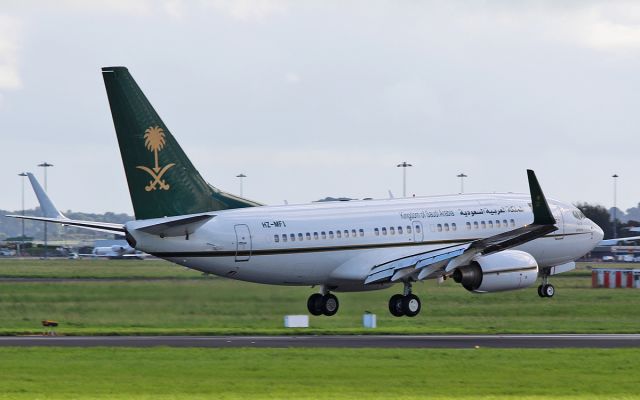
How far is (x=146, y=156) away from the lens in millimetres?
51156

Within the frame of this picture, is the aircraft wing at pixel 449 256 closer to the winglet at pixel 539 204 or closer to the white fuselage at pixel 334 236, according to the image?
the winglet at pixel 539 204

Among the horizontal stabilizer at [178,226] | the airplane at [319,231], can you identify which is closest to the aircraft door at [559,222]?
the airplane at [319,231]

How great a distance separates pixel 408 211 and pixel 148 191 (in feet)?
41.7

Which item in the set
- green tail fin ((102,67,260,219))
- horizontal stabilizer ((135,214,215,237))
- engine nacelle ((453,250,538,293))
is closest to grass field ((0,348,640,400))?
horizontal stabilizer ((135,214,215,237))

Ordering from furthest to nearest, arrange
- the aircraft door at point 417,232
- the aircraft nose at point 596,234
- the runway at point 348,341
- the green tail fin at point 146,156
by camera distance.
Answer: the aircraft nose at point 596,234 → the aircraft door at point 417,232 → the green tail fin at point 146,156 → the runway at point 348,341

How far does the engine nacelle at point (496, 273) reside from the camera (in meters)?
55.3

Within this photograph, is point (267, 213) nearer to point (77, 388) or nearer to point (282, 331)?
point (282, 331)

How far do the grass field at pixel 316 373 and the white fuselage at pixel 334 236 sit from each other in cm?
1096

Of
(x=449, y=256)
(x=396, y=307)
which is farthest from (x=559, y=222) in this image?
(x=396, y=307)

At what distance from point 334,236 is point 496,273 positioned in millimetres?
7079

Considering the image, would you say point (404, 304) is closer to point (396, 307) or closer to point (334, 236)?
point (396, 307)

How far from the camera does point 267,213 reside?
54625mm

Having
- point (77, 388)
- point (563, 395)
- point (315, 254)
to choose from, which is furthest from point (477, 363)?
point (315, 254)

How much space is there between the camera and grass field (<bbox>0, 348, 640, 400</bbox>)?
32344mm
